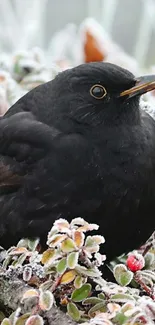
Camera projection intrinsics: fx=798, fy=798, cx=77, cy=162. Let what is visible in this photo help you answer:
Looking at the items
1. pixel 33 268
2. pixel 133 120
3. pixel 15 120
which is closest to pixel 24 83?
pixel 15 120

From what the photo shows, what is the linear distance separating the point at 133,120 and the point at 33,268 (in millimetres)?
609

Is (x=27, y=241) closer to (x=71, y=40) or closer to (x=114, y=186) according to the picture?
(x=114, y=186)

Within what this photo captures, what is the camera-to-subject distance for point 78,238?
1.63 meters

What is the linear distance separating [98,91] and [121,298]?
74cm

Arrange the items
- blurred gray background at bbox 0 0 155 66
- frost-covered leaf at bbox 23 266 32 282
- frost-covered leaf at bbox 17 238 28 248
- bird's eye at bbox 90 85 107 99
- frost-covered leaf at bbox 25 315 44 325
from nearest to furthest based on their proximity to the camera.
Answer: frost-covered leaf at bbox 25 315 44 325
frost-covered leaf at bbox 23 266 32 282
frost-covered leaf at bbox 17 238 28 248
bird's eye at bbox 90 85 107 99
blurred gray background at bbox 0 0 155 66

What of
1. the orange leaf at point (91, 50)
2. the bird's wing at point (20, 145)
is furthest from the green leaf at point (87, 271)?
the orange leaf at point (91, 50)

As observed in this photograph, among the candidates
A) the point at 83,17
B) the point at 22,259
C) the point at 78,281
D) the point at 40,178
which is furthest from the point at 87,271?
the point at 83,17

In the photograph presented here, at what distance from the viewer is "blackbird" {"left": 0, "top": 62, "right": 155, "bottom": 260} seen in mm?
2188

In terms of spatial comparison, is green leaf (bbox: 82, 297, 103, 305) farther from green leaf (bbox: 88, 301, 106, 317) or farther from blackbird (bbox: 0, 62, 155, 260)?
blackbird (bbox: 0, 62, 155, 260)

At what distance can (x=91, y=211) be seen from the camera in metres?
2.18

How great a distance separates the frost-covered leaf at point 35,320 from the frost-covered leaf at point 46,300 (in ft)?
0.07

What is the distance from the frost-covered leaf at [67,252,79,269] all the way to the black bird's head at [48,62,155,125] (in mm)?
697

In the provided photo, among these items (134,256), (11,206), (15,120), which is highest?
(15,120)

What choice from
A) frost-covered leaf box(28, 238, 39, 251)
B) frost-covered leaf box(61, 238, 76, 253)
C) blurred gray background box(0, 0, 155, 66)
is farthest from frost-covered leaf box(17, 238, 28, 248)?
blurred gray background box(0, 0, 155, 66)
